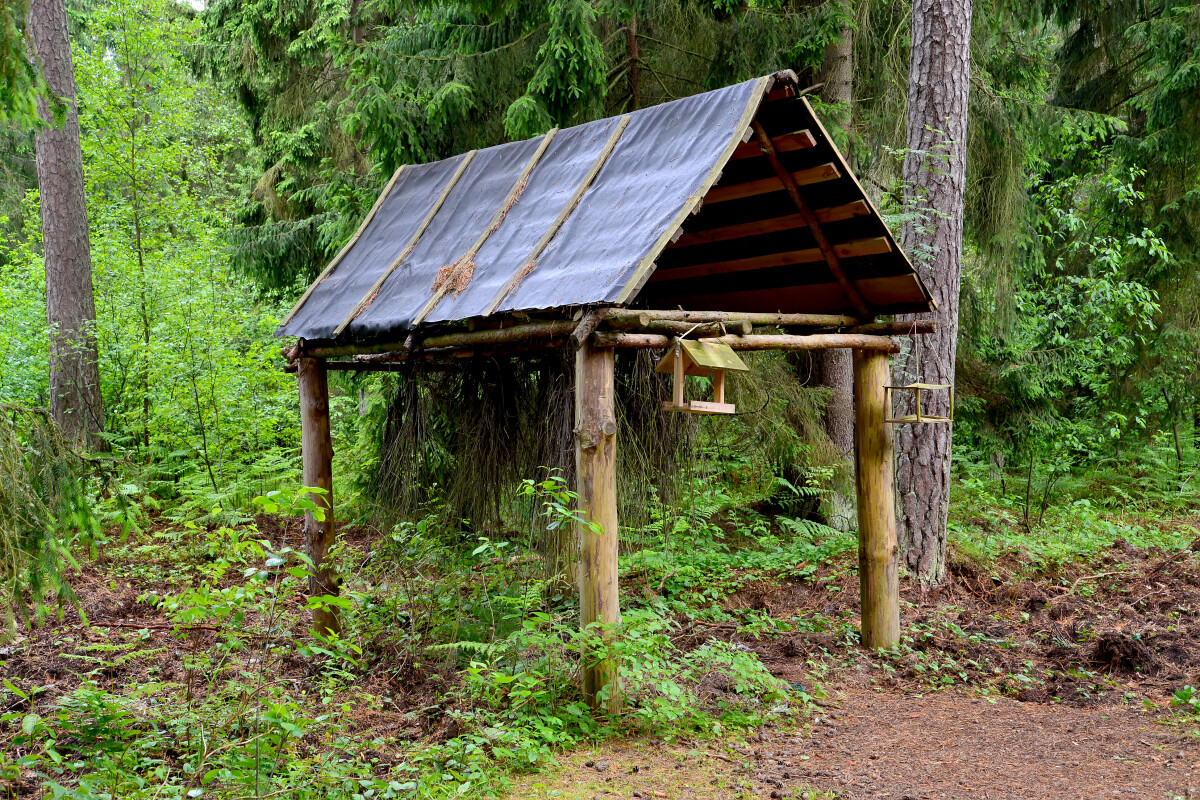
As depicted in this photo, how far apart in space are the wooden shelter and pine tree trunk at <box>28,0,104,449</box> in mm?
6681

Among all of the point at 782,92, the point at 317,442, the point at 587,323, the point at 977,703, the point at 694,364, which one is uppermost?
the point at 782,92

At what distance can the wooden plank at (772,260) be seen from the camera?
20.0ft

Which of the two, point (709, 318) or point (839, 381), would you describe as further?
point (839, 381)

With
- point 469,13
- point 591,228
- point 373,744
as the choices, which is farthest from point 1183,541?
point 469,13

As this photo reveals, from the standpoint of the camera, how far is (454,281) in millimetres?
5844

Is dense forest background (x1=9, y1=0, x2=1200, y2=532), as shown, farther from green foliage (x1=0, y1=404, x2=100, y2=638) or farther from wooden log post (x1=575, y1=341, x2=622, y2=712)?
green foliage (x1=0, y1=404, x2=100, y2=638)

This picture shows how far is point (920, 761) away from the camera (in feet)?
16.3

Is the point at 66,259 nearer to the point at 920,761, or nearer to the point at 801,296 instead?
the point at 801,296

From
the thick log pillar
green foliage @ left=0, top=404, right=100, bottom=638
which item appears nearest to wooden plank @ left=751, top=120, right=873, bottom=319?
the thick log pillar

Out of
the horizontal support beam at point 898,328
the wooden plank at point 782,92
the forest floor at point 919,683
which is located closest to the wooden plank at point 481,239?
the wooden plank at point 782,92

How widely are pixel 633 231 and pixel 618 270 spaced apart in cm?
38

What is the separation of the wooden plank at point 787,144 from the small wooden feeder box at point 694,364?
133cm

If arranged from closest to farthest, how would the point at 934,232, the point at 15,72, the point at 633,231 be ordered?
the point at 15,72
the point at 633,231
the point at 934,232

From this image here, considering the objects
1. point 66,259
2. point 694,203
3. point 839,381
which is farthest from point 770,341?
point 66,259
